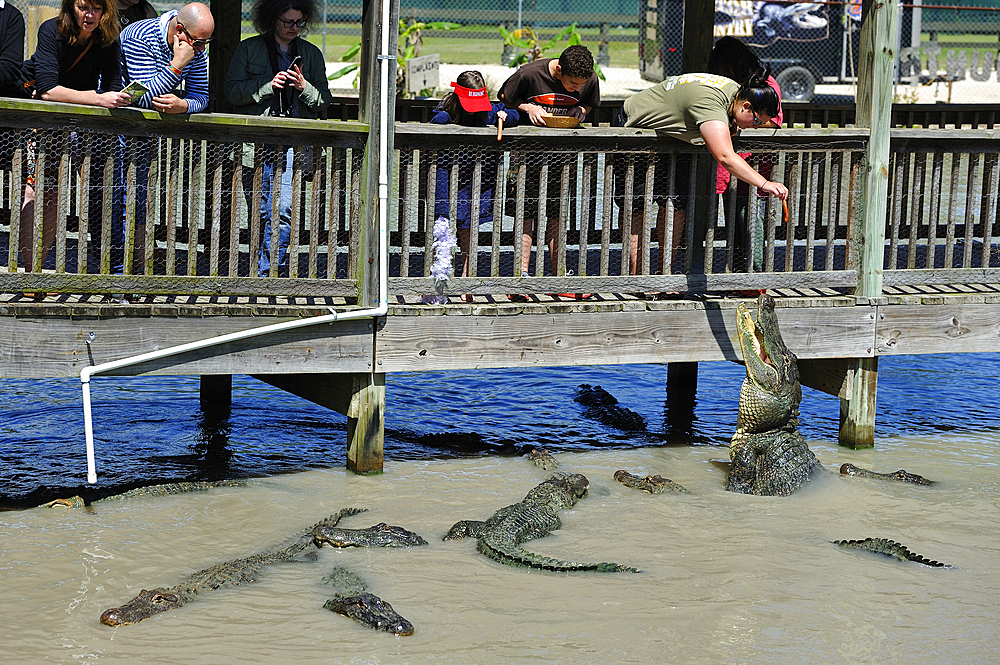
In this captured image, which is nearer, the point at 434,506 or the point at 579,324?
the point at 434,506

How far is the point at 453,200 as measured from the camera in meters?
6.12

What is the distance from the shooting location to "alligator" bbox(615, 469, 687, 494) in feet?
20.7

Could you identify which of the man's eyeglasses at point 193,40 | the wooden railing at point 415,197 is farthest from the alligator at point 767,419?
the man's eyeglasses at point 193,40

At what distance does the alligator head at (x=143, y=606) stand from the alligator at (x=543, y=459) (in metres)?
2.74

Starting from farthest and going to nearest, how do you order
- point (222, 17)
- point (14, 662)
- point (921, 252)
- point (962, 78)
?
point (962, 78), point (921, 252), point (222, 17), point (14, 662)

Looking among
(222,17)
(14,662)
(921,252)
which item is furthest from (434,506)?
(921,252)

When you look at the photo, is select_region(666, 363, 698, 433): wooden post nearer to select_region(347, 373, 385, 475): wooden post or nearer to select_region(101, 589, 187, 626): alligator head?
select_region(347, 373, 385, 475): wooden post

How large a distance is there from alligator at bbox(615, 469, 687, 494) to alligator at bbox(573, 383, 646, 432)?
4.59 ft

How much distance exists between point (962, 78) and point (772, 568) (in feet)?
65.6

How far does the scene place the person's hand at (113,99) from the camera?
524cm

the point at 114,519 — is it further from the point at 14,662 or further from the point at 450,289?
the point at 450,289

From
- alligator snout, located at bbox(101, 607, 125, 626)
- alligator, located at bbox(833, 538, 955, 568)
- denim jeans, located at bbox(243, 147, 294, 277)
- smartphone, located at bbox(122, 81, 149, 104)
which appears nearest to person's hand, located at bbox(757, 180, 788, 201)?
alligator, located at bbox(833, 538, 955, 568)

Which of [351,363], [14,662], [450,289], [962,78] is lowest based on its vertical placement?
[14,662]

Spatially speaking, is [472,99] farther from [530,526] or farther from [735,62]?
[530,526]
